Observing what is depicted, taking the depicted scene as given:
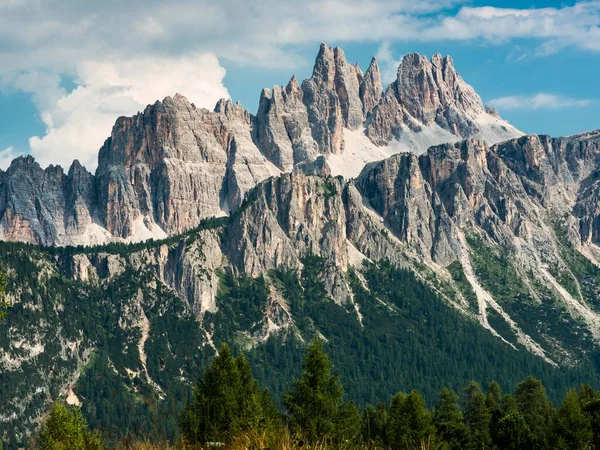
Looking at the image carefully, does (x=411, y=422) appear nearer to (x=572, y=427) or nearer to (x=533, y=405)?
(x=572, y=427)

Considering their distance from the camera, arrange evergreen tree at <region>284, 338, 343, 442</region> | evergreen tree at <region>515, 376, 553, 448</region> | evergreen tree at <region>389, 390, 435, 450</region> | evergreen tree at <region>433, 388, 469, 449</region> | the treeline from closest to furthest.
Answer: the treeline
evergreen tree at <region>284, 338, 343, 442</region>
evergreen tree at <region>389, 390, 435, 450</region>
evergreen tree at <region>433, 388, 469, 449</region>
evergreen tree at <region>515, 376, 553, 448</region>

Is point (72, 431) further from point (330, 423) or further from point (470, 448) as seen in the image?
point (470, 448)

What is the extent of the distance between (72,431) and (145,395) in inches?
1031

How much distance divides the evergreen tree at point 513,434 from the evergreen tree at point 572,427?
13.4 ft

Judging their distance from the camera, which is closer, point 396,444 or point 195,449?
point 195,449

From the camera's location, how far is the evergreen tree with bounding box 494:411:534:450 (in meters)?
88.4

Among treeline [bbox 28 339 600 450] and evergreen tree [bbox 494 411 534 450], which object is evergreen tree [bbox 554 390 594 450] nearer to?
treeline [bbox 28 339 600 450]

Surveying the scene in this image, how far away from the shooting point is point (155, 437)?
79.6ft

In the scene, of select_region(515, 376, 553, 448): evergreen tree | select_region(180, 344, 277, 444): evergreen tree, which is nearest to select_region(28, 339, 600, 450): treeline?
select_region(180, 344, 277, 444): evergreen tree

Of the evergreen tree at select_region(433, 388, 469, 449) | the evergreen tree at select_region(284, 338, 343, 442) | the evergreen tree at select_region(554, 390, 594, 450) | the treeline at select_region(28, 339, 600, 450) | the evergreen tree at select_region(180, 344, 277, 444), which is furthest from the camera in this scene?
the evergreen tree at select_region(433, 388, 469, 449)

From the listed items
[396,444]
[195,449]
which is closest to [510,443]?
[396,444]

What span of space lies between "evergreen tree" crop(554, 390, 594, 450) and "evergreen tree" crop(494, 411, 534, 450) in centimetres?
407

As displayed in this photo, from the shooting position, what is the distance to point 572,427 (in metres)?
83.2

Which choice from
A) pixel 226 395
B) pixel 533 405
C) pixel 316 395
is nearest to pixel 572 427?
pixel 316 395
